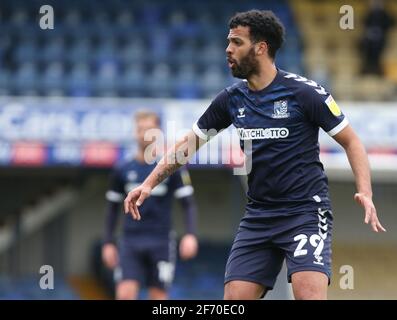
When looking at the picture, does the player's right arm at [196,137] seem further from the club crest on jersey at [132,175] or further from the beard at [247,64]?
the club crest on jersey at [132,175]

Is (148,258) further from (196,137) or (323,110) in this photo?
(323,110)

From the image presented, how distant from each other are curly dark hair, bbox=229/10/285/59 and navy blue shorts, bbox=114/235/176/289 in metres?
3.44

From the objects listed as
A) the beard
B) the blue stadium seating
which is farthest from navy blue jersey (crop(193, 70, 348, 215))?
the blue stadium seating

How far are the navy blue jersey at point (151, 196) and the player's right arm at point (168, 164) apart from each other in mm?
2783

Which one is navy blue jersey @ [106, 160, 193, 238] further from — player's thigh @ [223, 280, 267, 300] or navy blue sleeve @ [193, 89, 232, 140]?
player's thigh @ [223, 280, 267, 300]

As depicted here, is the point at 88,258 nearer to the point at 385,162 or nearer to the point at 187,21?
the point at 187,21

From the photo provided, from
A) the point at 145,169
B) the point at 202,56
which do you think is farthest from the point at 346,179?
the point at 202,56

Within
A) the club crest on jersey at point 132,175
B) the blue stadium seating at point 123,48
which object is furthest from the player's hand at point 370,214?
the blue stadium seating at point 123,48

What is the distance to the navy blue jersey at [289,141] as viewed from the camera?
589cm

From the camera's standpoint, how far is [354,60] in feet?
56.6

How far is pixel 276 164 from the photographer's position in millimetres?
5914

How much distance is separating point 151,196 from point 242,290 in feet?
11.0

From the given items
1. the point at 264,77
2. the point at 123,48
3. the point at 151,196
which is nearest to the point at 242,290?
the point at 264,77

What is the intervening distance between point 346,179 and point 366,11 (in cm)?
671
